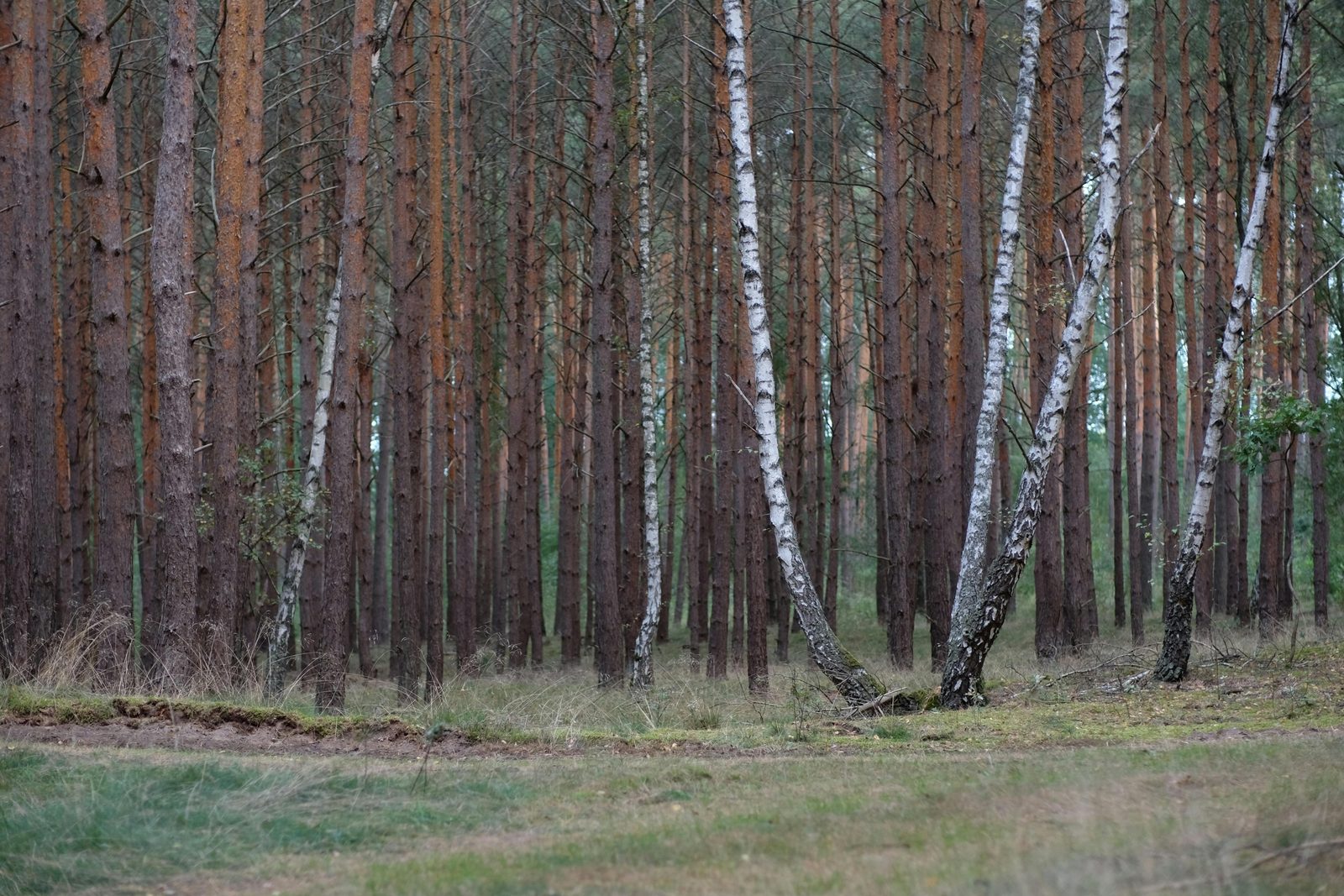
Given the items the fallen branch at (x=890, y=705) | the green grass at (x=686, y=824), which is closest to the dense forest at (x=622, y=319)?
the fallen branch at (x=890, y=705)

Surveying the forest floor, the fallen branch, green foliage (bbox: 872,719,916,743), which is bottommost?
the fallen branch

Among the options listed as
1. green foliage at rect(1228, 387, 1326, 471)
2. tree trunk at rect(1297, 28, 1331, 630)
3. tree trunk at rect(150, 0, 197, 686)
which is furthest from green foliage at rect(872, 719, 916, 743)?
tree trunk at rect(1297, 28, 1331, 630)

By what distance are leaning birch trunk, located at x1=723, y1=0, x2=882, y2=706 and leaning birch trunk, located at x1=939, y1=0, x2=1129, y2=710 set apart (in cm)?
76

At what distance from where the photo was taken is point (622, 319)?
64.8ft

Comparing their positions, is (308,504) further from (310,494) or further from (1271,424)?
(1271,424)

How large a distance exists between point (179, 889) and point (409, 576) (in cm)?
1128

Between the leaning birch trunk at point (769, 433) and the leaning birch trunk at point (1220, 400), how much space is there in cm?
263

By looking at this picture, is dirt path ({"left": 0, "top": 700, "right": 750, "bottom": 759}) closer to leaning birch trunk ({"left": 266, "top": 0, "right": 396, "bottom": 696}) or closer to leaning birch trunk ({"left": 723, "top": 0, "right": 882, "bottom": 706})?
leaning birch trunk ({"left": 723, "top": 0, "right": 882, "bottom": 706})

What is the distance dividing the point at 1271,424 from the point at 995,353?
340 centimetres

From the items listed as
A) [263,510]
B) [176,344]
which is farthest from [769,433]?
[263,510]

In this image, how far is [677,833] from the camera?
5.04 meters

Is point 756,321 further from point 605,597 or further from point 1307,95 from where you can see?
point 1307,95

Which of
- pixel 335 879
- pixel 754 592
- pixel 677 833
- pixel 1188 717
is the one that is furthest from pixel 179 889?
pixel 754 592

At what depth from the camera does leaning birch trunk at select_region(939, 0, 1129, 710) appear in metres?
9.53
